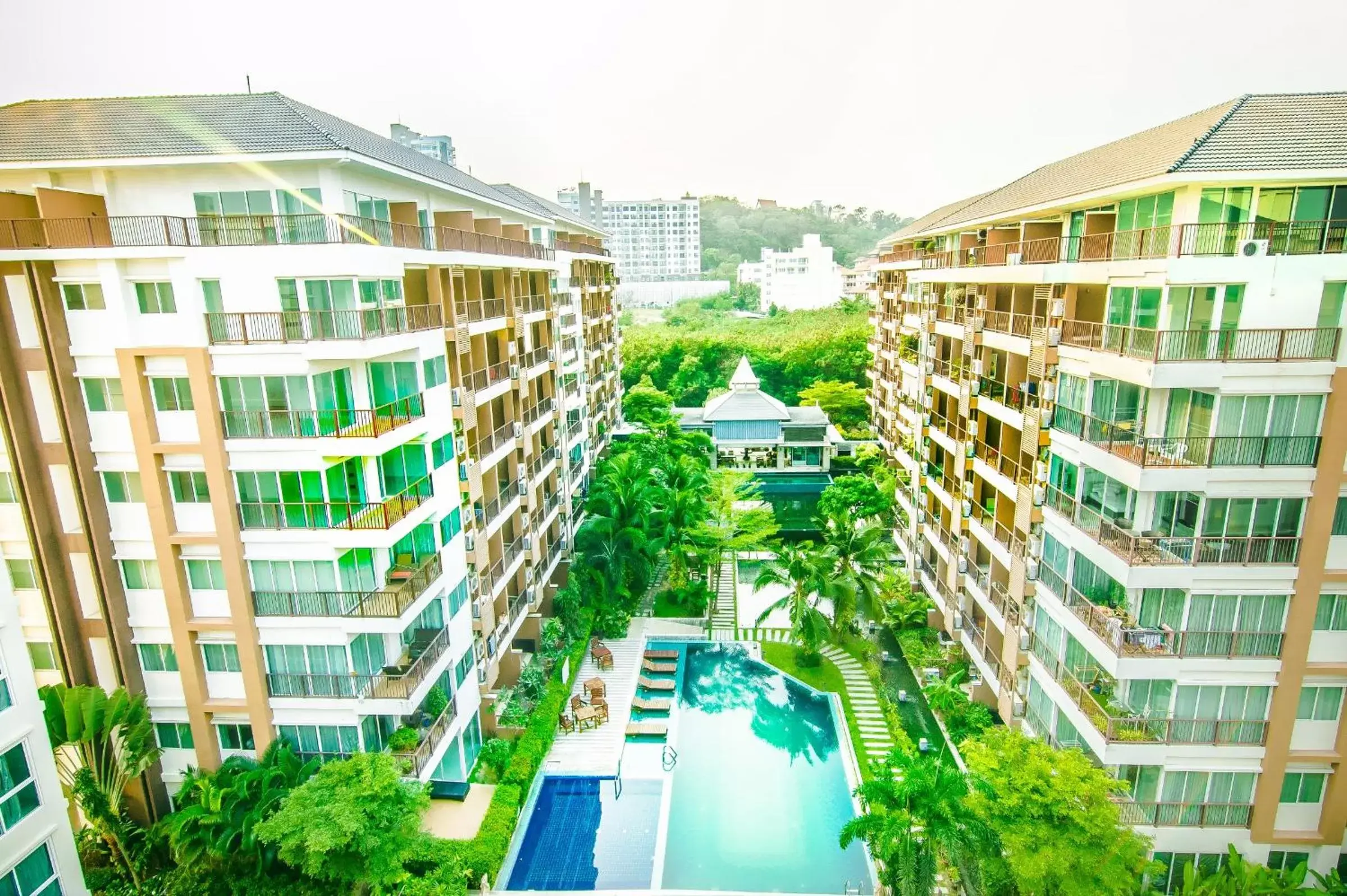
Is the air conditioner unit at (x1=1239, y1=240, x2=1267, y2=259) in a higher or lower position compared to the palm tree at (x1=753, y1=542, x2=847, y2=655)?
higher

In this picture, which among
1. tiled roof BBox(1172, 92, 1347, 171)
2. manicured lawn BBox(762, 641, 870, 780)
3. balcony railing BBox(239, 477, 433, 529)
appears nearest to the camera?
tiled roof BBox(1172, 92, 1347, 171)

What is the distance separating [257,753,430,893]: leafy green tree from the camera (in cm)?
1560

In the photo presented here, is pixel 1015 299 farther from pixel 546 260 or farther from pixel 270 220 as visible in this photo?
pixel 270 220

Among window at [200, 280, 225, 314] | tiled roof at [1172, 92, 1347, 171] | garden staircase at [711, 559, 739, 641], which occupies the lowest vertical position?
garden staircase at [711, 559, 739, 641]

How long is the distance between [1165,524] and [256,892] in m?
22.5

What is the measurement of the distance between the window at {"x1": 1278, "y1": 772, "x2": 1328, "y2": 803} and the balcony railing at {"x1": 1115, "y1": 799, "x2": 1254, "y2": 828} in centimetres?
97

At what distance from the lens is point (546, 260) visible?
3086 cm

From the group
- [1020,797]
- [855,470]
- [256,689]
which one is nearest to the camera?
[1020,797]

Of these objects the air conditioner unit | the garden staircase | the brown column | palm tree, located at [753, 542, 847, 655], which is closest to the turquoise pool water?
the garden staircase

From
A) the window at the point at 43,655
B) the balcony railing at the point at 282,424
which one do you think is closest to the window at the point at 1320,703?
the balcony railing at the point at 282,424

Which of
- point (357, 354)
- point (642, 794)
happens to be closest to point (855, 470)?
point (642, 794)

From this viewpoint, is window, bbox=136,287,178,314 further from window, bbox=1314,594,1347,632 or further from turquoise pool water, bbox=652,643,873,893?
window, bbox=1314,594,1347,632

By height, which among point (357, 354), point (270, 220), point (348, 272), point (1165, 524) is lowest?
point (1165, 524)

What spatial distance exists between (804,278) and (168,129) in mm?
96576
